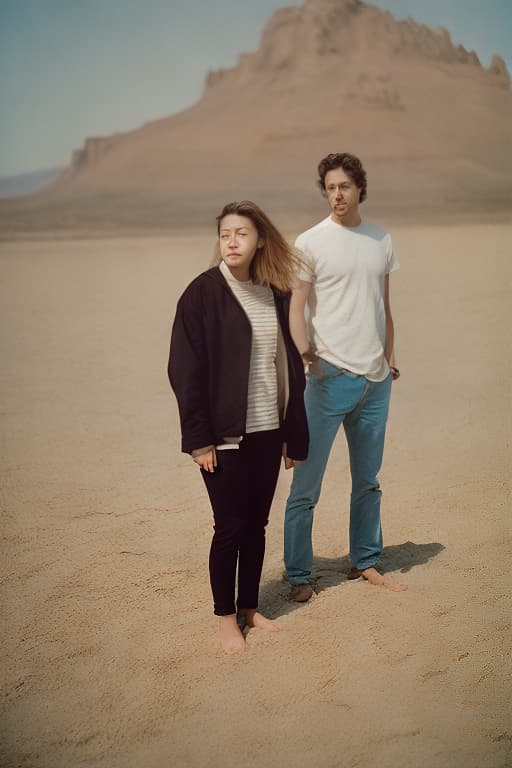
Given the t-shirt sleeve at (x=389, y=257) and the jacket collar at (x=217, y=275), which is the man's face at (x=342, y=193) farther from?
the jacket collar at (x=217, y=275)

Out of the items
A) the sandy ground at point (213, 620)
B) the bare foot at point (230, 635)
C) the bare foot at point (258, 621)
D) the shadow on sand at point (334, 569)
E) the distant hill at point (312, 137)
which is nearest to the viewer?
the sandy ground at point (213, 620)

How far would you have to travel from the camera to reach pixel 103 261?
63.1 feet

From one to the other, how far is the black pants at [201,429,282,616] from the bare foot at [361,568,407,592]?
1.80 ft

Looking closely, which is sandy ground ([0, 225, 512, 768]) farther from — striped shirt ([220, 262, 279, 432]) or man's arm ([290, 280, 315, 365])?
man's arm ([290, 280, 315, 365])

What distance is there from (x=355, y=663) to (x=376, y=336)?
1026mm

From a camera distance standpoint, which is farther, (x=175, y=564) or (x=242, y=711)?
(x=175, y=564)


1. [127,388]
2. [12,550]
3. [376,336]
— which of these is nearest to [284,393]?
[376,336]

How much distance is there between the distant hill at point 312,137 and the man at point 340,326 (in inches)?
1347

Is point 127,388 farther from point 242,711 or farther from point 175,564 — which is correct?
point 242,711

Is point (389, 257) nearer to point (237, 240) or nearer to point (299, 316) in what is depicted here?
point (299, 316)

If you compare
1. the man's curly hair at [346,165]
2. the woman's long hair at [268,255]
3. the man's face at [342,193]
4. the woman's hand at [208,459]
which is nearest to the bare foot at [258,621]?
the woman's hand at [208,459]

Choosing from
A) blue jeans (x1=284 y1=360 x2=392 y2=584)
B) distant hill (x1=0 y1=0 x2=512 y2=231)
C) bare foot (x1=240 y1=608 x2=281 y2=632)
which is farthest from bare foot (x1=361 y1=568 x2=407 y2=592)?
distant hill (x1=0 y1=0 x2=512 y2=231)

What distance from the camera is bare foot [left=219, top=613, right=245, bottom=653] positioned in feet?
8.48

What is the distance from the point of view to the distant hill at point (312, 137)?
42938 mm
